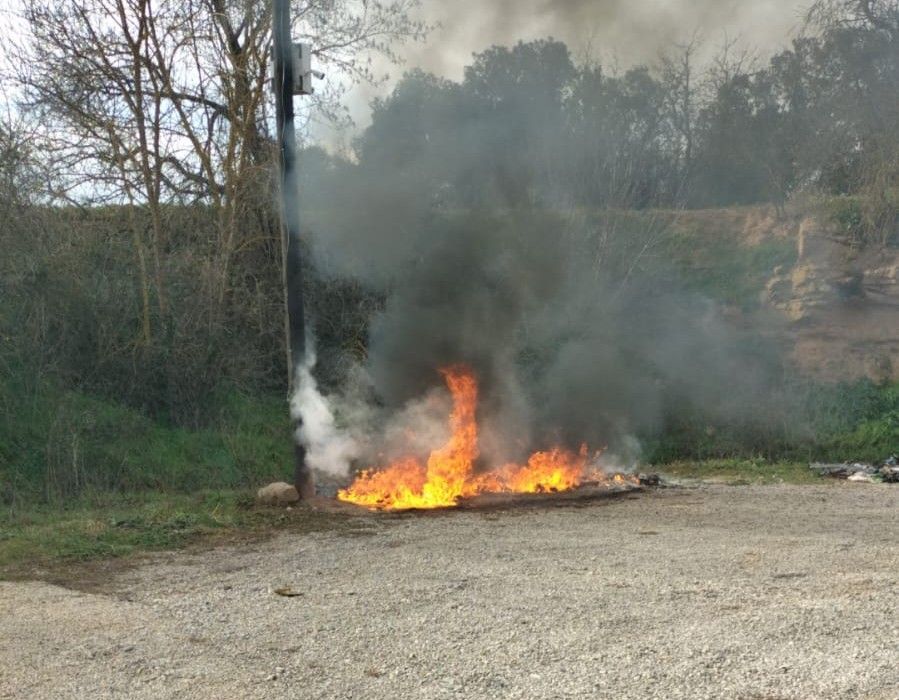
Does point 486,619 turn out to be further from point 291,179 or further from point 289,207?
point 291,179

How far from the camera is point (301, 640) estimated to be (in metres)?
4.87

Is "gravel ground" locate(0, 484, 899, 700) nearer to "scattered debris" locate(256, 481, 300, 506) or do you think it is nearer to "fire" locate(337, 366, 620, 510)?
"scattered debris" locate(256, 481, 300, 506)

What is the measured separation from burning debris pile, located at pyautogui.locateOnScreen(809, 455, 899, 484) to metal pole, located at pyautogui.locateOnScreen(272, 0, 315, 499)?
7.39 m

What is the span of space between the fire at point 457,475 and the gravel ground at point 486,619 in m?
1.65

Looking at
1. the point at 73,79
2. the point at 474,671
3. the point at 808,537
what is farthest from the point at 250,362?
the point at 474,671

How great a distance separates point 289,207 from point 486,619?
5627mm

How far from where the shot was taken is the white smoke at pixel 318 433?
9602mm

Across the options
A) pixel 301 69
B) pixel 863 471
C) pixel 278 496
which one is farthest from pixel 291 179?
pixel 863 471

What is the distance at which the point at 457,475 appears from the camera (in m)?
10.4

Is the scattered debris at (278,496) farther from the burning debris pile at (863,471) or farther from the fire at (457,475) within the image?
the burning debris pile at (863,471)

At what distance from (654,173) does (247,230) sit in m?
7.22

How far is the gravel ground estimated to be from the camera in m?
4.21

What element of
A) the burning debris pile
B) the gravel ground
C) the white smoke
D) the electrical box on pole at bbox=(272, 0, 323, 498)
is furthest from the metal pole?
the burning debris pile

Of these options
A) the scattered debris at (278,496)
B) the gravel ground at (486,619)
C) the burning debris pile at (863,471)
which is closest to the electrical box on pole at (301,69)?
the scattered debris at (278,496)
